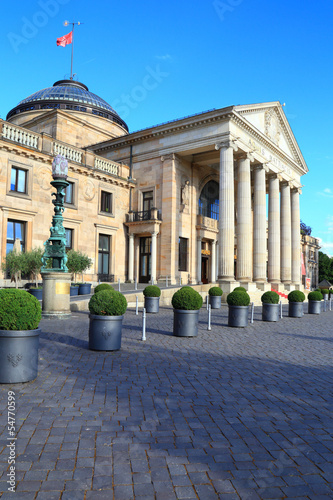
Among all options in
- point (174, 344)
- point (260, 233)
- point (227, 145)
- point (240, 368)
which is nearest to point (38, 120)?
point (227, 145)

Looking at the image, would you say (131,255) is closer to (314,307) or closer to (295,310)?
(314,307)

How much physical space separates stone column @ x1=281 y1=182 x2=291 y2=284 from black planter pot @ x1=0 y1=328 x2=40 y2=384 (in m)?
37.7

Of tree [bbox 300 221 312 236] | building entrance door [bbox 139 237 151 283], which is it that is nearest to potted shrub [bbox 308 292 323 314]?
building entrance door [bbox 139 237 151 283]

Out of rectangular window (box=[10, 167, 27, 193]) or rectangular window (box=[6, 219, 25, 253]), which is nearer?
rectangular window (box=[6, 219, 25, 253])

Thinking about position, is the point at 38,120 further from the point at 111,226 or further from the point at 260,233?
the point at 260,233

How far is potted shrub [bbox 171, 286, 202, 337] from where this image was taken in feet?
36.7

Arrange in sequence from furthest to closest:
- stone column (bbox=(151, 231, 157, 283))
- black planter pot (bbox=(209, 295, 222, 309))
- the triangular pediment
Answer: the triangular pediment, stone column (bbox=(151, 231, 157, 283)), black planter pot (bbox=(209, 295, 222, 309))

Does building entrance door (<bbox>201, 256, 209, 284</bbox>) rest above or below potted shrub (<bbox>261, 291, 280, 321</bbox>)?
above

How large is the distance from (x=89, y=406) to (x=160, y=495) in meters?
2.22

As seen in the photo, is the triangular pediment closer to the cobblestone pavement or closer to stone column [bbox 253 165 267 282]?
stone column [bbox 253 165 267 282]

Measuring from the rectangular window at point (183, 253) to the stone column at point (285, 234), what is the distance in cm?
1247

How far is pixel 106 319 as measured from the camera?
337 inches

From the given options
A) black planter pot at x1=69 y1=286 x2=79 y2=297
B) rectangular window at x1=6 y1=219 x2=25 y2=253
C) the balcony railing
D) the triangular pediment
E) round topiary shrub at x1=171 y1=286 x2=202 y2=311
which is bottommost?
black planter pot at x1=69 y1=286 x2=79 y2=297

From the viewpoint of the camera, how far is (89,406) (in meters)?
5.04
